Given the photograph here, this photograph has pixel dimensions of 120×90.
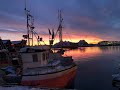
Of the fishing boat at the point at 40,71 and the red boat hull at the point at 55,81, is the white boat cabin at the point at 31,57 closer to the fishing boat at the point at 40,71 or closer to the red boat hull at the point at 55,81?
the fishing boat at the point at 40,71

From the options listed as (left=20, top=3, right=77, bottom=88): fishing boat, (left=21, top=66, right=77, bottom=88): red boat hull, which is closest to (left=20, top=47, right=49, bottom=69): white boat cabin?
(left=20, top=3, right=77, bottom=88): fishing boat

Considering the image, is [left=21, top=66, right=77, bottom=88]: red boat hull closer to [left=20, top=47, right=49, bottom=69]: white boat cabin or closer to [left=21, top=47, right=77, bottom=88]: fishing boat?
[left=21, top=47, right=77, bottom=88]: fishing boat

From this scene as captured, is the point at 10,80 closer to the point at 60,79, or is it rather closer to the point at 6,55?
the point at 60,79

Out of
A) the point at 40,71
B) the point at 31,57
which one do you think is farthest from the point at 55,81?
the point at 31,57

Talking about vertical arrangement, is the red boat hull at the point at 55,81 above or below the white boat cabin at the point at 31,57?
below

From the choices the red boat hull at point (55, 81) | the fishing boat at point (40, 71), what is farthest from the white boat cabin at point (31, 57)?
the red boat hull at point (55, 81)

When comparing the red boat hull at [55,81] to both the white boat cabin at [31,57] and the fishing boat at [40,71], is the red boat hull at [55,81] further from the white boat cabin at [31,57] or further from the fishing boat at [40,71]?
the white boat cabin at [31,57]

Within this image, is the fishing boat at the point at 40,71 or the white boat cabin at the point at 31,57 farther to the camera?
the white boat cabin at the point at 31,57

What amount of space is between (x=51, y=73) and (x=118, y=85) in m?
10.6

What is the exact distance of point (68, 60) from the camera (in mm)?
33906

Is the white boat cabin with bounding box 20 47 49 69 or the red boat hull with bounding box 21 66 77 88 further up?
the white boat cabin with bounding box 20 47 49 69

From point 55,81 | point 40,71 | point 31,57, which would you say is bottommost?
point 55,81

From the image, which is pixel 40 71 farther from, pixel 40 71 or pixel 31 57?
pixel 31 57

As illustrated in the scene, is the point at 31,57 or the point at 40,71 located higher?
the point at 31,57
